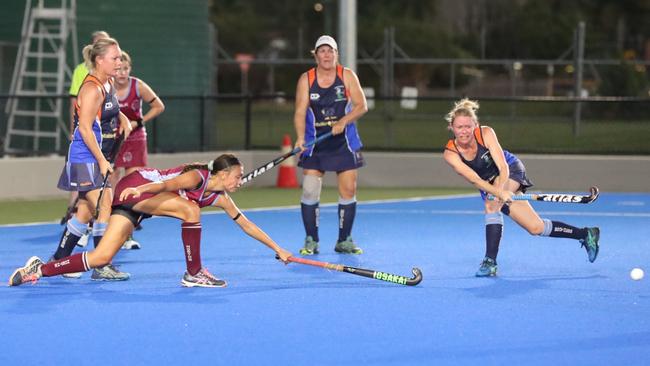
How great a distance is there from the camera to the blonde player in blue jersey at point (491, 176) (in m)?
9.59

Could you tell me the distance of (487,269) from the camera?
9672 mm

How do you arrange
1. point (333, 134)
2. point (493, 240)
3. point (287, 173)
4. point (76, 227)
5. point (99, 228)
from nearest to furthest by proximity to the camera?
point (76, 227) < point (99, 228) < point (493, 240) < point (333, 134) < point (287, 173)

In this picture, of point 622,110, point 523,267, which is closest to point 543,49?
point 622,110

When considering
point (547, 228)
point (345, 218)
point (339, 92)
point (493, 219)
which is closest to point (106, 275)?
point (345, 218)

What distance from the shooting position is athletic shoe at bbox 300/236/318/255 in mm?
10930

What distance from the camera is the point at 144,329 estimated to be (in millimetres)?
7492

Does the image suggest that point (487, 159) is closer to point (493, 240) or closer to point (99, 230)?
point (493, 240)

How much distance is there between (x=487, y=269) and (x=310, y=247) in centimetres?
193

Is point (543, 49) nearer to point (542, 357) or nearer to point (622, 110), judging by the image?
point (622, 110)

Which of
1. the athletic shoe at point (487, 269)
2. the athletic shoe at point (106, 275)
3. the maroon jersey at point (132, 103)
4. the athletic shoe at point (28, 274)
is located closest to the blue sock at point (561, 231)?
the athletic shoe at point (487, 269)

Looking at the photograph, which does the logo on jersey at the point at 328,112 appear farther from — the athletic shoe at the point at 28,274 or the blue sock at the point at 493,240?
the athletic shoe at the point at 28,274

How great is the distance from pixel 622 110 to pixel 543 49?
23.9 m

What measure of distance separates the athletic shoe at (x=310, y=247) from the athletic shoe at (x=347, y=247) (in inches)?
8.5

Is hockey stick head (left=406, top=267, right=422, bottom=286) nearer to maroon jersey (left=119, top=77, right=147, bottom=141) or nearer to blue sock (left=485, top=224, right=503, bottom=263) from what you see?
blue sock (left=485, top=224, right=503, bottom=263)
